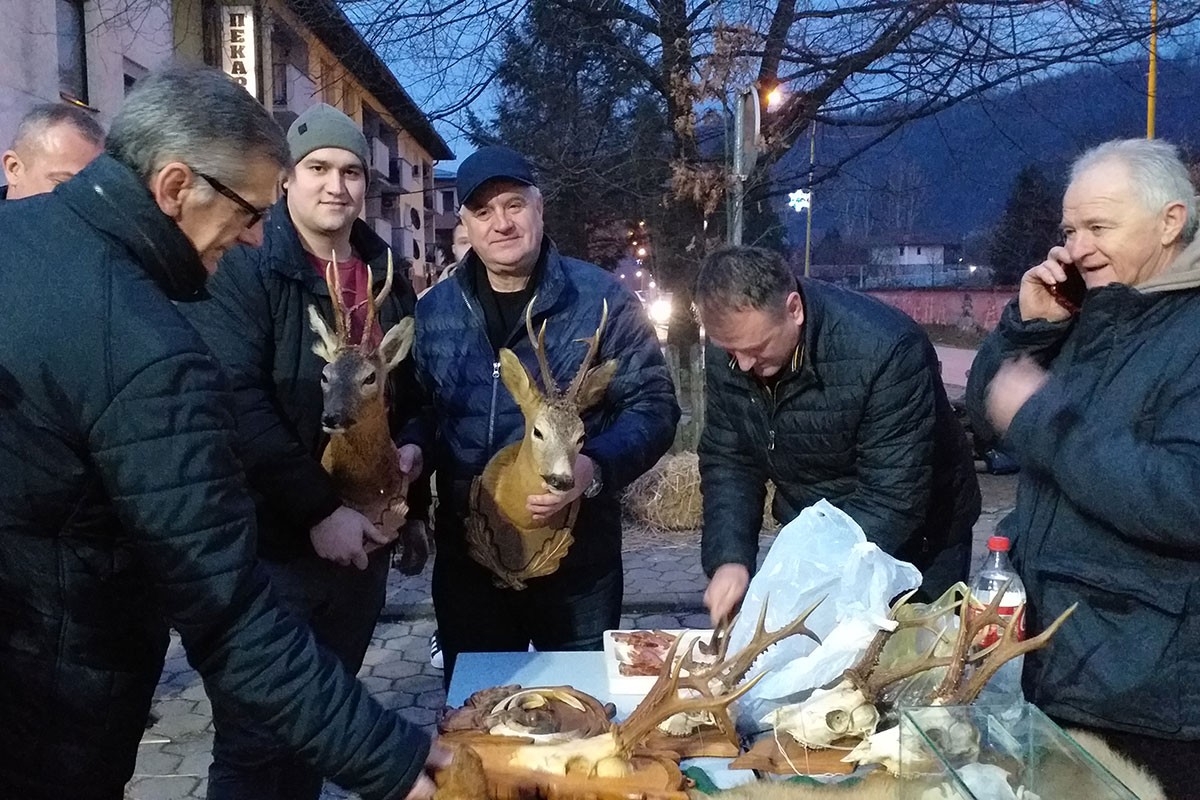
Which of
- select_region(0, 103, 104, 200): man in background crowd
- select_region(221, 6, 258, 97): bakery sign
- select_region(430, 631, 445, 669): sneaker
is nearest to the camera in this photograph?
select_region(0, 103, 104, 200): man in background crowd

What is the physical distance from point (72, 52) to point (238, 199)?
819cm

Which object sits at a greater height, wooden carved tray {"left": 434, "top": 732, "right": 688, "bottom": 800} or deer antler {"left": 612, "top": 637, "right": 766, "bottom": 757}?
deer antler {"left": 612, "top": 637, "right": 766, "bottom": 757}

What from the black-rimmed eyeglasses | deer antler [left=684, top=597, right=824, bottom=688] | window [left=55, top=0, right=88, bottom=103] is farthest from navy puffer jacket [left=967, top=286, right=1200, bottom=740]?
window [left=55, top=0, right=88, bottom=103]

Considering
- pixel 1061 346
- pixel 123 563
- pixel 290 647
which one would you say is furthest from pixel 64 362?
pixel 1061 346

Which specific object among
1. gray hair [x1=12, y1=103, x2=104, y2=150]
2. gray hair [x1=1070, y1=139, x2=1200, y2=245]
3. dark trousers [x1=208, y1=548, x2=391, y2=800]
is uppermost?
gray hair [x1=12, y1=103, x2=104, y2=150]

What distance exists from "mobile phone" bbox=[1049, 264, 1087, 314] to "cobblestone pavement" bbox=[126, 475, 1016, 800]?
121 inches

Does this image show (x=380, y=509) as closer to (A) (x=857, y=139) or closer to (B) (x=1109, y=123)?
(A) (x=857, y=139)

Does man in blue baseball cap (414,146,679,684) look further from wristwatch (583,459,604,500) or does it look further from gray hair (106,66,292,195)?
gray hair (106,66,292,195)

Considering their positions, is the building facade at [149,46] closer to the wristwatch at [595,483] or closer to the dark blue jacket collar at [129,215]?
the wristwatch at [595,483]

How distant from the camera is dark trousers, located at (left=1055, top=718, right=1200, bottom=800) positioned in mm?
1863

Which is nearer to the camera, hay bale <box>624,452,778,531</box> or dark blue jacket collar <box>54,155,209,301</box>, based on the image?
dark blue jacket collar <box>54,155,209,301</box>

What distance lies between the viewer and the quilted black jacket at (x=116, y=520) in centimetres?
140

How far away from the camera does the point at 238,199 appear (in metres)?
1.58

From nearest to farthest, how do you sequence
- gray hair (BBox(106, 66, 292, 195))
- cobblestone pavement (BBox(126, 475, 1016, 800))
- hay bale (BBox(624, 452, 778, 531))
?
1. gray hair (BBox(106, 66, 292, 195))
2. cobblestone pavement (BBox(126, 475, 1016, 800))
3. hay bale (BBox(624, 452, 778, 531))
